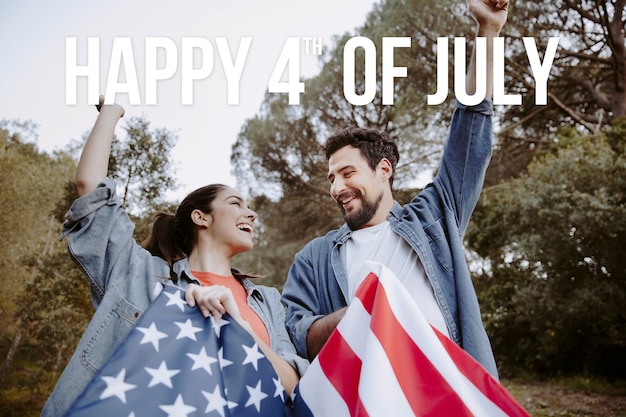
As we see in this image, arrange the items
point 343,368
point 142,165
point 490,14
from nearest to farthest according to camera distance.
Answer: point 343,368
point 490,14
point 142,165

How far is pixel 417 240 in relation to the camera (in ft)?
6.93

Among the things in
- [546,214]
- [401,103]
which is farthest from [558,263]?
[401,103]

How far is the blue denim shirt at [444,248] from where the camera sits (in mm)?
2010

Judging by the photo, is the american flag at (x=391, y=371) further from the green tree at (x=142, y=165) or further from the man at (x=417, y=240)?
the green tree at (x=142, y=165)

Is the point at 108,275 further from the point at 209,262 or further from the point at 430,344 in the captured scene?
the point at 430,344

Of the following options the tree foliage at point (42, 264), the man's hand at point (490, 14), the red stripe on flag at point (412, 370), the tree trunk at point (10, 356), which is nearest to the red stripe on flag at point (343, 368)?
the red stripe on flag at point (412, 370)

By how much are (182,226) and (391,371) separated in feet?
4.65

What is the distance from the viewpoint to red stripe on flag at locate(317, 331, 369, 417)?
1.44 meters

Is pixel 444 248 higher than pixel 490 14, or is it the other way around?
pixel 490 14

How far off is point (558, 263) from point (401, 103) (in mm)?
5757

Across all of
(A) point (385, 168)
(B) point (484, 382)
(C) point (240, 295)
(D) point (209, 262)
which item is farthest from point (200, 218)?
(B) point (484, 382)

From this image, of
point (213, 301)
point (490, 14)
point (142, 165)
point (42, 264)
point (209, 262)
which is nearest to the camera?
point (213, 301)

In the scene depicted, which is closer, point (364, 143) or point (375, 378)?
point (375, 378)

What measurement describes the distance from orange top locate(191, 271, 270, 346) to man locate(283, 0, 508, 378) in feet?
0.47
